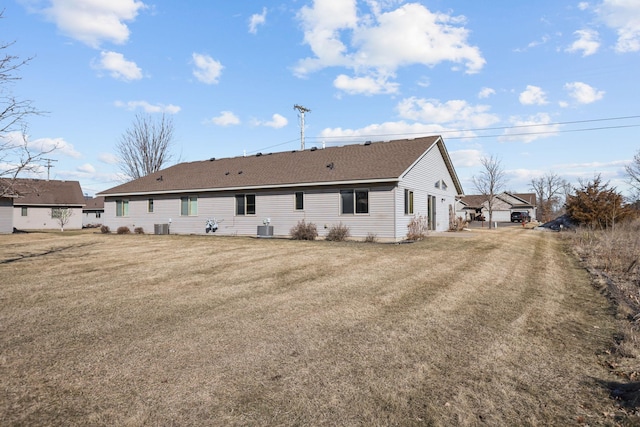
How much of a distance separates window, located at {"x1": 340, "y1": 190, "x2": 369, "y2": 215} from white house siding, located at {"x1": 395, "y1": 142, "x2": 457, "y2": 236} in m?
1.60

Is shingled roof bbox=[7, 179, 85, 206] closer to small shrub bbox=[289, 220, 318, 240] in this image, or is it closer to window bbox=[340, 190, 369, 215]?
small shrub bbox=[289, 220, 318, 240]

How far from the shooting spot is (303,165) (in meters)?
21.6

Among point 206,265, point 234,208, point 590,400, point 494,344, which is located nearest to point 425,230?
point 234,208

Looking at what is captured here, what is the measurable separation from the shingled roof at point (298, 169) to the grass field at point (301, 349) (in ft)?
32.1

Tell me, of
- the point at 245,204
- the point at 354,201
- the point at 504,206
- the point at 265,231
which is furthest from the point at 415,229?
the point at 504,206

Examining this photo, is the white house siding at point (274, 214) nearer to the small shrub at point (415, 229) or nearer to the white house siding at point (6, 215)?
the small shrub at point (415, 229)

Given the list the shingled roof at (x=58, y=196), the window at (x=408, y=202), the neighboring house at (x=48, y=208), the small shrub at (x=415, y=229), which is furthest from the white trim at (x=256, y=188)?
the shingled roof at (x=58, y=196)

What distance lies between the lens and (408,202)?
61.7 feet

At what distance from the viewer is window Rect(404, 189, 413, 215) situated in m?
18.3

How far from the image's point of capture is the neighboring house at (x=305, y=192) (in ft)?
58.0

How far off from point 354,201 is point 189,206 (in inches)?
476

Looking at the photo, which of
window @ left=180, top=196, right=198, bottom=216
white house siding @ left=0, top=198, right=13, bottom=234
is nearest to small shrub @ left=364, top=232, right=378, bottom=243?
window @ left=180, top=196, right=198, bottom=216

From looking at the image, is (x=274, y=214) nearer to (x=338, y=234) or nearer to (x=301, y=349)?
(x=338, y=234)

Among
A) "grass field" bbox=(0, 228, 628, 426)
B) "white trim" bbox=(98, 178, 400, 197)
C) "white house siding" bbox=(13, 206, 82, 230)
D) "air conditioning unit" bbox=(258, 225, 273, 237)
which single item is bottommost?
"grass field" bbox=(0, 228, 628, 426)
